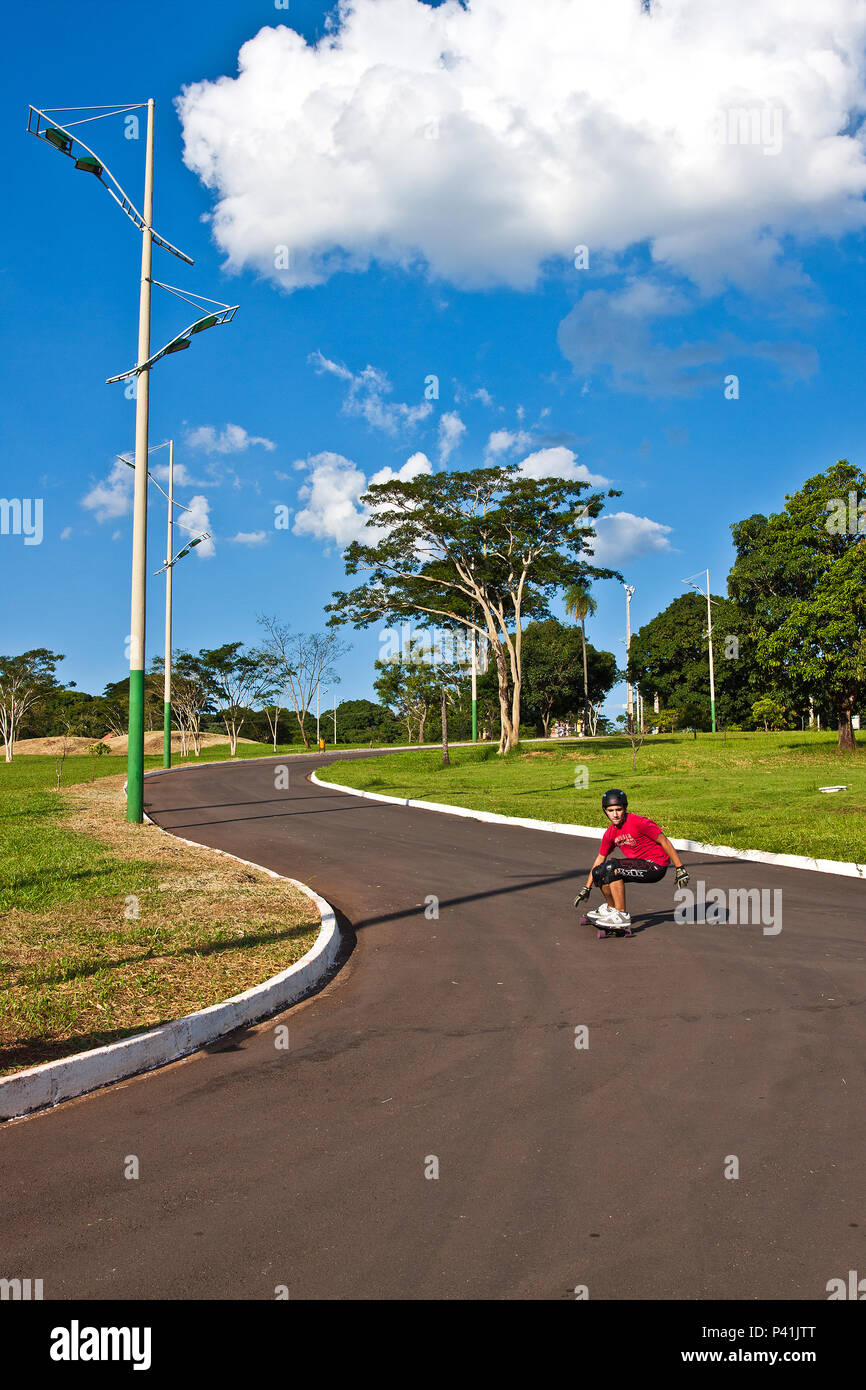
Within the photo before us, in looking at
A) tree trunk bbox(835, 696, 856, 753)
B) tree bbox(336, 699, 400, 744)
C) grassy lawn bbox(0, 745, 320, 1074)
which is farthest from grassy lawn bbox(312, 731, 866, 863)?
tree bbox(336, 699, 400, 744)

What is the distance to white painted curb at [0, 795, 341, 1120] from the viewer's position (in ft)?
15.4

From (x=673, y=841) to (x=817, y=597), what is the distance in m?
18.1

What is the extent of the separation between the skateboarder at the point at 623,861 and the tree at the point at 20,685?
48.4 m

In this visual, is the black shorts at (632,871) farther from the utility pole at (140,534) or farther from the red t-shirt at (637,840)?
the utility pole at (140,534)

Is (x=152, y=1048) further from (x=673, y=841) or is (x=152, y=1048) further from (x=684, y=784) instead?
(x=684, y=784)

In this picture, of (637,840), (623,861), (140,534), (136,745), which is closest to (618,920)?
(623,861)

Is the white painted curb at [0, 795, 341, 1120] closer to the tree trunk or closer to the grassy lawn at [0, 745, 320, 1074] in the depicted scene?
the grassy lawn at [0, 745, 320, 1074]

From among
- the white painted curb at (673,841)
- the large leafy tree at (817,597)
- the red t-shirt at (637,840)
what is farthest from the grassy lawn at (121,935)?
the large leafy tree at (817,597)

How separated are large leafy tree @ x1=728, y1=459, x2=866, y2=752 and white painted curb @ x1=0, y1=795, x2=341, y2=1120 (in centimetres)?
2509

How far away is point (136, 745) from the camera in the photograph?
15.1 metres
